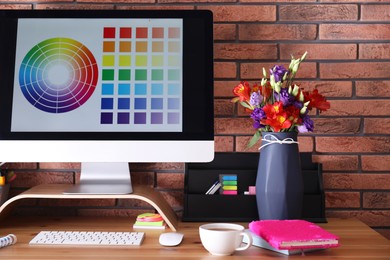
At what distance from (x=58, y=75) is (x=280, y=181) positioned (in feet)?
2.42

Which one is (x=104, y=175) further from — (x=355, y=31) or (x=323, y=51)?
(x=355, y=31)

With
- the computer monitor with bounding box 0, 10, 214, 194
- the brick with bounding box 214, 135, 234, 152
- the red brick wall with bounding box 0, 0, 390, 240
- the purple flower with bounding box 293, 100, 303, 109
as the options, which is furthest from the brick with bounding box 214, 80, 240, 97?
the purple flower with bounding box 293, 100, 303, 109

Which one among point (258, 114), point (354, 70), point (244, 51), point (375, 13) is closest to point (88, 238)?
point (258, 114)

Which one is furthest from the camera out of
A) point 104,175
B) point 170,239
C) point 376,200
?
point 376,200

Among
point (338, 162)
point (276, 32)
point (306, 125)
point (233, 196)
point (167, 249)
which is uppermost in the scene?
point (276, 32)

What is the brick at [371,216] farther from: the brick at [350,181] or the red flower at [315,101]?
the red flower at [315,101]

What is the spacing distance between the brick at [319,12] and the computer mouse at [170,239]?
875mm

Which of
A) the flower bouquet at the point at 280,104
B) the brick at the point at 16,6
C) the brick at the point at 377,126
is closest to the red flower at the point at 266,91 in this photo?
the flower bouquet at the point at 280,104

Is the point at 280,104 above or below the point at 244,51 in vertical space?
below

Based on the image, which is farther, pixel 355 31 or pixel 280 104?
pixel 355 31

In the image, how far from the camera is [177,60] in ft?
4.96

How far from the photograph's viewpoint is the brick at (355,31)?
1.74 m

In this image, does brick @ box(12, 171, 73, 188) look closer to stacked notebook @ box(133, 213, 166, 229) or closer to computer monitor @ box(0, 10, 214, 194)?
computer monitor @ box(0, 10, 214, 194)

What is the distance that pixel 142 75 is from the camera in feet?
4.95
